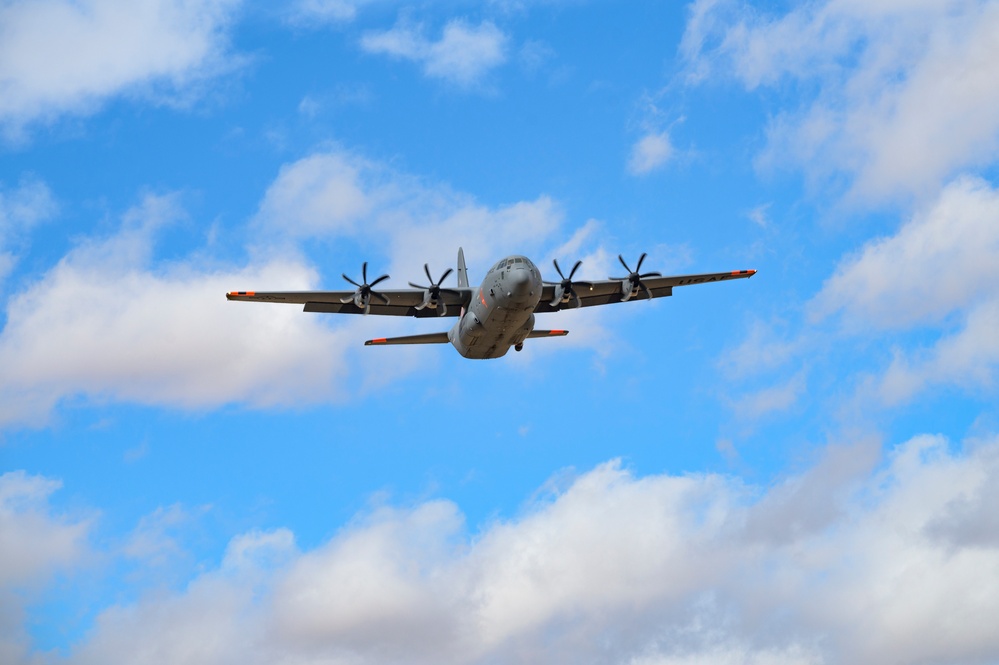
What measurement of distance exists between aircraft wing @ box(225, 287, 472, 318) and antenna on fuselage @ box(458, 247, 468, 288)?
8.95 m

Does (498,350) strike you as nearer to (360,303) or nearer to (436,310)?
(436,310)

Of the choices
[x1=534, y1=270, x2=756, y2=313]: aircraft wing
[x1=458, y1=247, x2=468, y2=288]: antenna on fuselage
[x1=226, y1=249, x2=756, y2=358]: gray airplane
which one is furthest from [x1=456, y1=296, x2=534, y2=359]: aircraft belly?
[x1=458, y1=247, x2=468, y2=288]: antenna on fuselage

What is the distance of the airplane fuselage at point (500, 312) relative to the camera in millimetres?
53094

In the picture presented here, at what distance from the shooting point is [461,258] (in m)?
73.4

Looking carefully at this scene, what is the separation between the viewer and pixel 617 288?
6381 centimetres

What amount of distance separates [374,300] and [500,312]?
28.8 feet

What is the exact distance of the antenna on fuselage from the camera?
7169cm

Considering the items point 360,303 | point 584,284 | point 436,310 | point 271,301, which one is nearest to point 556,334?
point 584,284

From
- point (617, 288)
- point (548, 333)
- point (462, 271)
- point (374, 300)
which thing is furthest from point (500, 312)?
point (462, 271)

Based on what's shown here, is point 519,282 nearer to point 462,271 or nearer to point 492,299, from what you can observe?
point 492,299

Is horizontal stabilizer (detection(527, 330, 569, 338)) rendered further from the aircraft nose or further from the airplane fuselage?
the aircraft nose

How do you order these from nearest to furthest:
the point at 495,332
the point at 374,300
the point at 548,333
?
the point at 495,332
the point at 374,300
the point at 548,333

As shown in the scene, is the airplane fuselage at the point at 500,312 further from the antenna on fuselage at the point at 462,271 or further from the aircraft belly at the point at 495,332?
the antenna on fuselage at the point at 462,271

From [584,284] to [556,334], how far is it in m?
3.63
